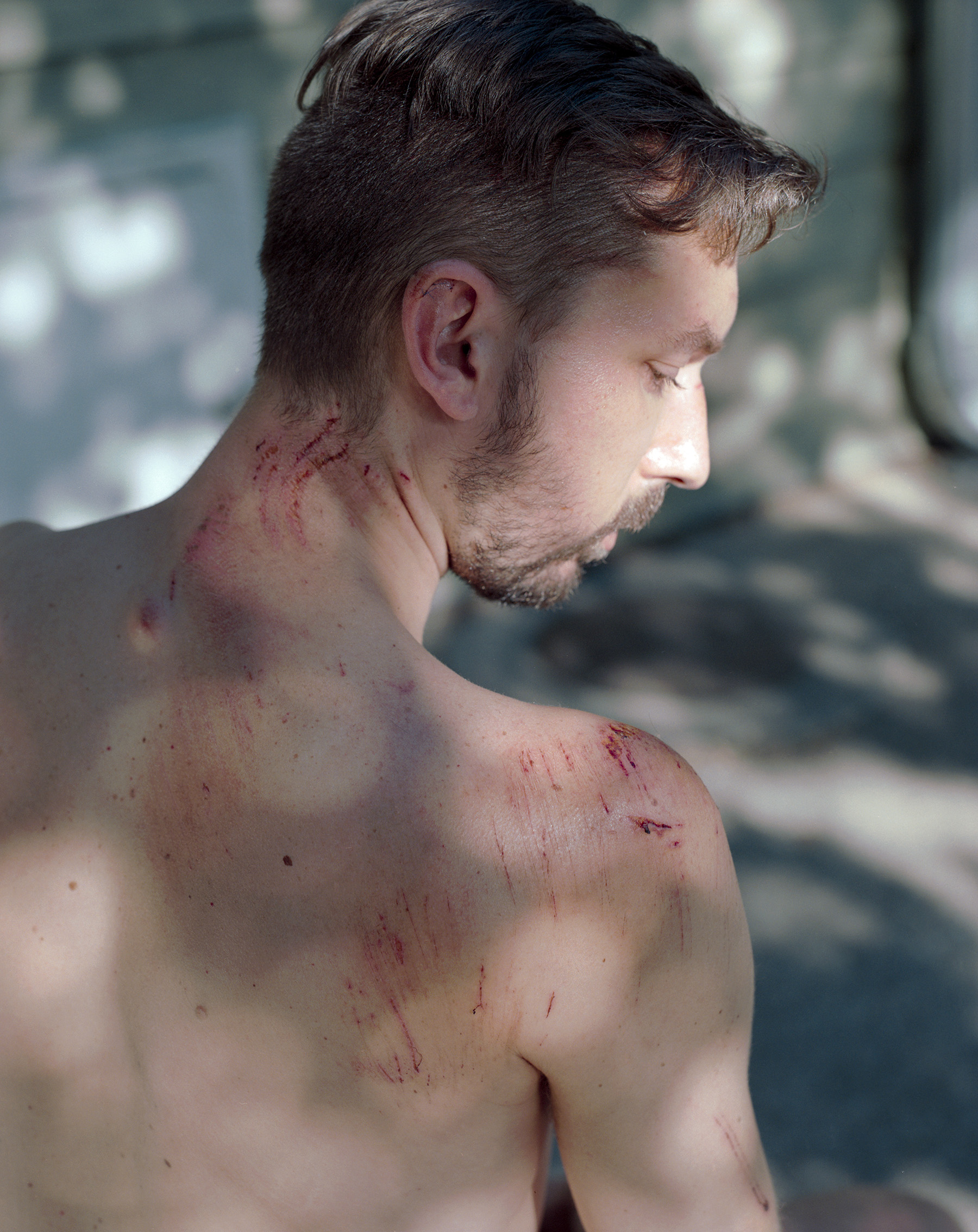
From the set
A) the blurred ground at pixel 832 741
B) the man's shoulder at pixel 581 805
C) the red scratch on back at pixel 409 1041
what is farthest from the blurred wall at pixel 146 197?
the red scratch on back at pixel 409 1041

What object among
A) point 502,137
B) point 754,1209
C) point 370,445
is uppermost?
point 502,137

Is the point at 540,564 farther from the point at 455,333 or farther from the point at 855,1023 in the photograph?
the point at 855,1023

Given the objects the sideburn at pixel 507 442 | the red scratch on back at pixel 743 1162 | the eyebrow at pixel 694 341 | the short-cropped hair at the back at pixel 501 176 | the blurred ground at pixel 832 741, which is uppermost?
the short-cropped hair at the back at pixel 501 176

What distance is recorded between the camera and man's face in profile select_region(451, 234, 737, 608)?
1381mm

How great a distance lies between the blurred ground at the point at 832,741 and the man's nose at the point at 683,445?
1694 mm

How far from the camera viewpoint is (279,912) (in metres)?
1.08

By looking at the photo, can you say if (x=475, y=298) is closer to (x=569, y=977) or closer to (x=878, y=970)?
(x=569, y=977)

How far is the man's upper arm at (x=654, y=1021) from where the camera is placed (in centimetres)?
109

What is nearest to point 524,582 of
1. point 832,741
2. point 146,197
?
point 832,741

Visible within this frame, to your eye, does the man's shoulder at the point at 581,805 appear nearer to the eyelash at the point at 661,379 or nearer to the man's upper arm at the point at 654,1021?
the man's upper arm at the point at 654,1021

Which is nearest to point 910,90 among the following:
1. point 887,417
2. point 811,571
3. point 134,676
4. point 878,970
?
point 887,417

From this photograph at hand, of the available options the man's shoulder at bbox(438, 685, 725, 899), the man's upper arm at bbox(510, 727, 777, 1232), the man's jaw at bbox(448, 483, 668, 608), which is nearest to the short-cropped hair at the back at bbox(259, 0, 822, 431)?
the man's jaw at bbox(448, 483, 668, 608)

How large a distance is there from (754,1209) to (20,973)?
0.78 m

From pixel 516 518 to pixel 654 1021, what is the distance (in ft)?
2.16
